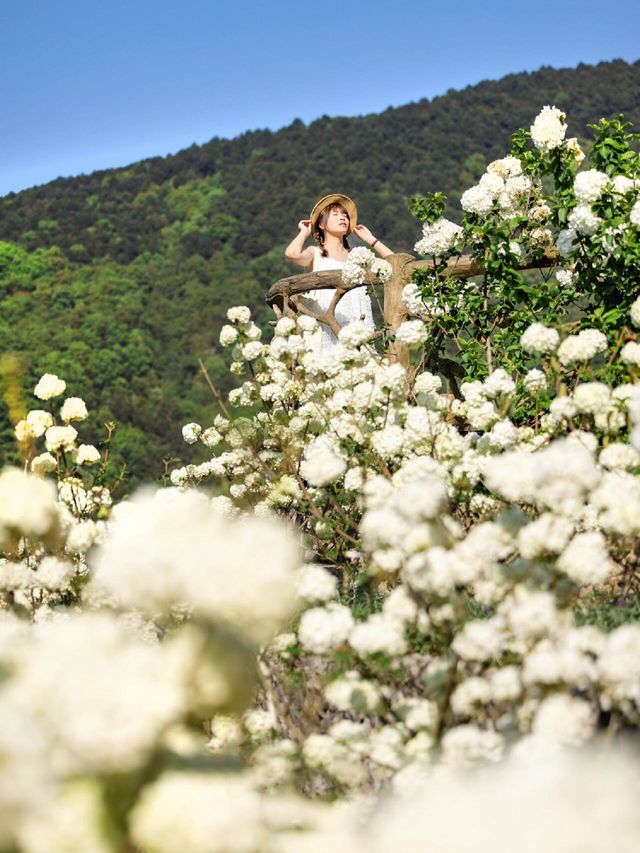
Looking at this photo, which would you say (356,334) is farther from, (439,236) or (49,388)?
(439,236)

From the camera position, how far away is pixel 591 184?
13.2 ft

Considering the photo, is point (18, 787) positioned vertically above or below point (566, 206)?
below

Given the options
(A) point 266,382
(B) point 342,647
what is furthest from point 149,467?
(B) point 342,647

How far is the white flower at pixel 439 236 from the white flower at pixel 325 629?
10.2ft

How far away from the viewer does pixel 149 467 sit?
33.8 metres

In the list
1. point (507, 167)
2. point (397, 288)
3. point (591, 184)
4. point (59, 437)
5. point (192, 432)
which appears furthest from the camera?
point (397, 288)

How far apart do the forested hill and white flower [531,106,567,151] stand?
2981cm

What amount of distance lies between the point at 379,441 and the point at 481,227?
1.94 metres

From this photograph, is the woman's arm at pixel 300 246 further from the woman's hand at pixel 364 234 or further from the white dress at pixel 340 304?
the woman's hand at pixel 364 234

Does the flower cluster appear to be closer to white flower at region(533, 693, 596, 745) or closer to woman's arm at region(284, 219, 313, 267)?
white flower at region(533, 693, 596, 745)

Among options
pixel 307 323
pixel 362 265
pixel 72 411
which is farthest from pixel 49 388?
pixel 362 265

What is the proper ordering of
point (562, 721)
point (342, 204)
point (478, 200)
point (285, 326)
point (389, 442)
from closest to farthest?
point (562, 721)
point (389, 442)
point (285, 326)
point (478, 200)
point (342, 204)

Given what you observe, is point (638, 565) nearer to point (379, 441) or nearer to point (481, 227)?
point (379, 441)

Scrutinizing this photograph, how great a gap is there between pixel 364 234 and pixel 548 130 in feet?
9.52
